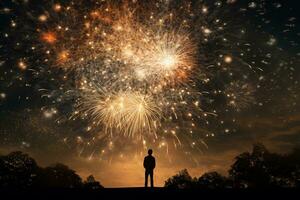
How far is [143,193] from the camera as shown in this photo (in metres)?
11.0

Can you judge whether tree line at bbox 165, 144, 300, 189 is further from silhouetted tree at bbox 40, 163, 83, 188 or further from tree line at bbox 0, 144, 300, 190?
silhouetted tree at bbox 40, 163, 83, 188

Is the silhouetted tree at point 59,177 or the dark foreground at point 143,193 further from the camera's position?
the silhouetted tree at point 59,177

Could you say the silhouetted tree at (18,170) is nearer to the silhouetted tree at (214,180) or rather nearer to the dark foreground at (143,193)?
the silhouetted tree at (214,180)

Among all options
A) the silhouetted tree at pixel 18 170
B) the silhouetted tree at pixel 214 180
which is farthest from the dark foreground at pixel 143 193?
the silhouetted tree at pixel 214 180

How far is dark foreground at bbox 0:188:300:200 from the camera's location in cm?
1023

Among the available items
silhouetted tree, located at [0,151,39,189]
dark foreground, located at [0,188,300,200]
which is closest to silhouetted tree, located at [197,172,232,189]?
silhouetted tree, located at [0,151,39,189]

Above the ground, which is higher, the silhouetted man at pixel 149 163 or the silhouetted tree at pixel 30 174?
the silhouetted tree at pixel 30 174

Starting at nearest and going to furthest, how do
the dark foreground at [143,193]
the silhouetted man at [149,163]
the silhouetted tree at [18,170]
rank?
the dark foreground at [143,193], the silhouetted man at [149,163], the silhouetted tree at [18,170]

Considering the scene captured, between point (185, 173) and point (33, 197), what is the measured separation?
5177 cm

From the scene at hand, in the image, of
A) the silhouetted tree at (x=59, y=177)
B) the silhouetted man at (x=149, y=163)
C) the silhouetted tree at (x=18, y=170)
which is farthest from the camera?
the silhouetted tree at (x=59, y=177)

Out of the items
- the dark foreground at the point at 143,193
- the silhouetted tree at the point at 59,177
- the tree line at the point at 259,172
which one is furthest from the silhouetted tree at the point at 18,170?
the dark foreground at the point at 143,193

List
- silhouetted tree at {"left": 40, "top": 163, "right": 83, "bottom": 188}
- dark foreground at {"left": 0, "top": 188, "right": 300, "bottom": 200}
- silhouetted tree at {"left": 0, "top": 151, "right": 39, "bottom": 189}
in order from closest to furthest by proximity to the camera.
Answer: dark foreground at {"left": 0, "top": 188, "right": 300, "bottom": 200} → silhouetted tree at {"left": 0, "top": 151, "right": 39, "bottom": 189} → silhouetted tree at {"left": 40, "top": 163, "right": 83, "bottom": 188}

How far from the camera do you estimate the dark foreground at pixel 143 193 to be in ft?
33.6

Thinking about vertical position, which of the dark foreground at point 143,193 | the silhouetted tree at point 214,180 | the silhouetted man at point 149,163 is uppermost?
the silhouetted tree at point 214,180
